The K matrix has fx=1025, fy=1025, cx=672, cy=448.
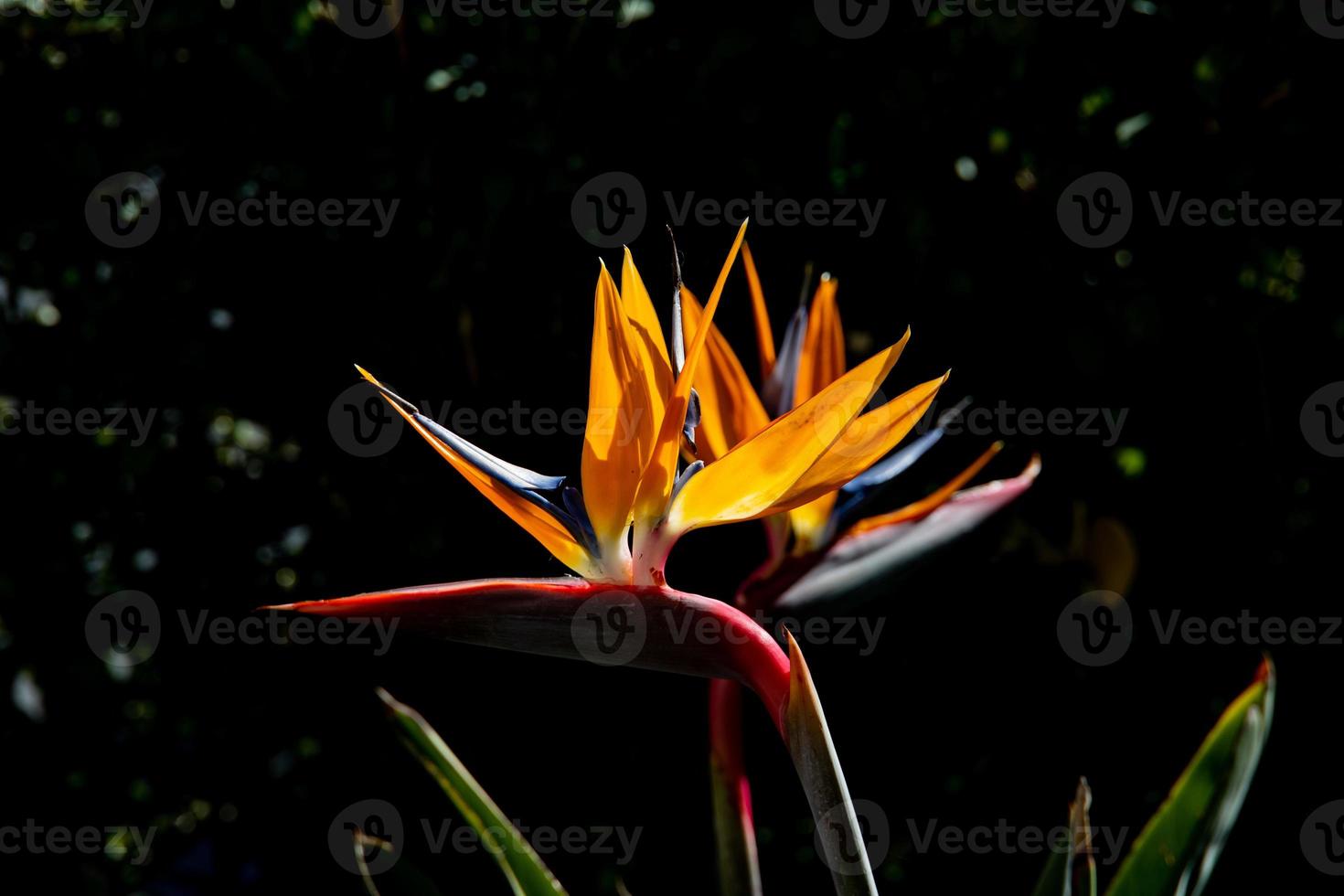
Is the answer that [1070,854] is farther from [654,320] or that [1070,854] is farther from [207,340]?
[207,340]

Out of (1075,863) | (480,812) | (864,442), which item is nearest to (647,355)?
(864,442)

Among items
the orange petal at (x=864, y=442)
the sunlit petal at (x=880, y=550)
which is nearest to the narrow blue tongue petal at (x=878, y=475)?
the sunlit petal at (x=880, y=550)

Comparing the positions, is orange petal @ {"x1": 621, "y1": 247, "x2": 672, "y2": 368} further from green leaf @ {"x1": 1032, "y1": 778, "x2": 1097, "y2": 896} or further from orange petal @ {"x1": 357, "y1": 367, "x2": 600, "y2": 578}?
green leaf @ {"x1": 1032, "y1": 778, "x2": 1097, "y2": 896}

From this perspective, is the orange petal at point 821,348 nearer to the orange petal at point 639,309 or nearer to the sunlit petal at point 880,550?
the sunlit petal at point 880,550

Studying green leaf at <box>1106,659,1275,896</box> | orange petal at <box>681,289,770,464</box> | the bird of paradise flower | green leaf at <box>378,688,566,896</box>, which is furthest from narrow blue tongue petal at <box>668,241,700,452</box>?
green leaf at <box>1106,659,1275,896</box>

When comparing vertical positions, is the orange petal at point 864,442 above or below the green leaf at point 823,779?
above

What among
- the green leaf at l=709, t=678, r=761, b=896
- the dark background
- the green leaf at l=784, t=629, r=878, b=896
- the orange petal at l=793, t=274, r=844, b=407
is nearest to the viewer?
the green leaf at l=784, t=629, r=878, b=896
